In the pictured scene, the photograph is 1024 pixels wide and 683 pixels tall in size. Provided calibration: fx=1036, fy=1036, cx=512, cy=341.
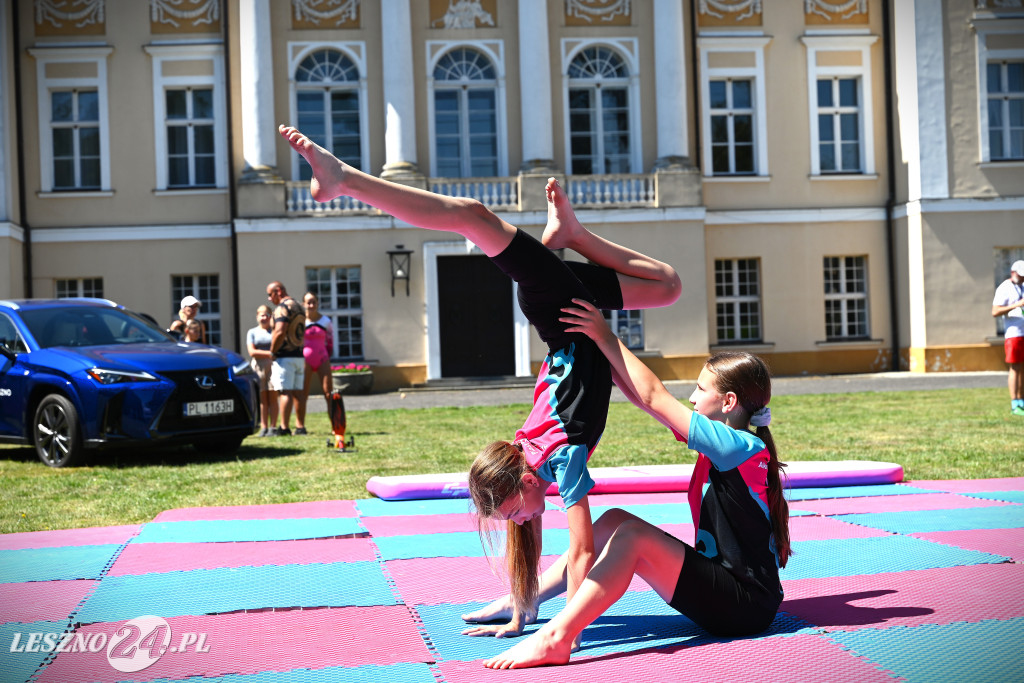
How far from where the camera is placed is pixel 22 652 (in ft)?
12.2

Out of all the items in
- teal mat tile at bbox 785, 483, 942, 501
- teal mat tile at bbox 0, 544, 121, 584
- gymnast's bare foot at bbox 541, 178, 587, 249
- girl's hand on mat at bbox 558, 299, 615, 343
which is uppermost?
gymnast's bare foot at bbox 541, 178, 587, 249

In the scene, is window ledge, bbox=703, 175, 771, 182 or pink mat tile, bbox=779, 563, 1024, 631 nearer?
pink mat tile, bbox=779, 563, 1024, 631

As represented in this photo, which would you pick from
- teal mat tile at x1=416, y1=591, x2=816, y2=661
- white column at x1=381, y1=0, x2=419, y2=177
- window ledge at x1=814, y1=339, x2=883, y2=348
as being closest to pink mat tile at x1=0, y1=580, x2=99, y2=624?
teal mat tile at x1=416, y1=591, x2=816, y2=661

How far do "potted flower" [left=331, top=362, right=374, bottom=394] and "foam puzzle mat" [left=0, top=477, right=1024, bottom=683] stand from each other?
15.7 metres

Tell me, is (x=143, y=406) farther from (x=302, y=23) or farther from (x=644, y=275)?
(x=302, y=23)

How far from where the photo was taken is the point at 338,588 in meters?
4.71

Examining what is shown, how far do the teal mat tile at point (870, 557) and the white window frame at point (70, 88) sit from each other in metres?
22.4

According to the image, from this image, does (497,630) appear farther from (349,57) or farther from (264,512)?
(349,57)

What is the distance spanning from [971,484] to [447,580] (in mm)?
4419

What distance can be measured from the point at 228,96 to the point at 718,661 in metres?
23.0

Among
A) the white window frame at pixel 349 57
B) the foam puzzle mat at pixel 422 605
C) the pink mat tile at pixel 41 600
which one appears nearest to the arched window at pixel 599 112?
the white window frame at pixel 349 57

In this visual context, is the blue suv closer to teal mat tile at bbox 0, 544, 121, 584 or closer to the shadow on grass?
the shadow on grass

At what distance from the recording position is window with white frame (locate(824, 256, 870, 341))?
25.8 m

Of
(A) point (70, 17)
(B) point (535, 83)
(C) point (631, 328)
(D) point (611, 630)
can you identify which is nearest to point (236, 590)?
(D) point (611, 630)
